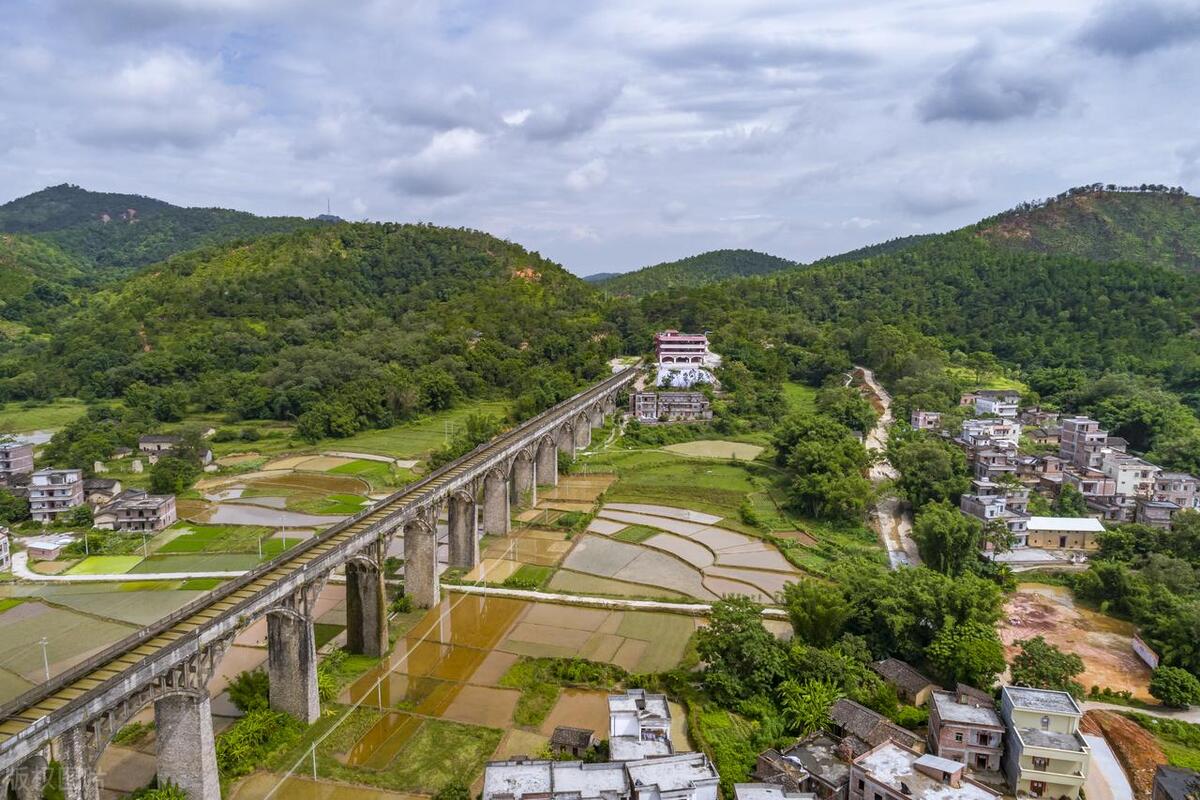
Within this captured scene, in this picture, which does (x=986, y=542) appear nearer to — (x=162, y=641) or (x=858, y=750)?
(x=858, y=750)

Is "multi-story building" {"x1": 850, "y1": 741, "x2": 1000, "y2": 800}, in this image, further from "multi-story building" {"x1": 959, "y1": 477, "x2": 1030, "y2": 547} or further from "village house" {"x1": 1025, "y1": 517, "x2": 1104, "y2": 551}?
"village house" {"x1": 1025, "y1": 517, "x2": 1104, "y2": 551}

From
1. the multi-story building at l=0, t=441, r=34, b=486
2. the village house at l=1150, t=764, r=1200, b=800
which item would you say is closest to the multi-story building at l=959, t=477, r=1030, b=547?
the village house at l=1150, t=764, r=1200, b=800

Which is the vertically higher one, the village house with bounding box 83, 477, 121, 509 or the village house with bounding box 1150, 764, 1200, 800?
the village house with bounding box 83, 477, 121, 509

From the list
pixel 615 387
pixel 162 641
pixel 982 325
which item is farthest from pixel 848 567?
pixel 982 325

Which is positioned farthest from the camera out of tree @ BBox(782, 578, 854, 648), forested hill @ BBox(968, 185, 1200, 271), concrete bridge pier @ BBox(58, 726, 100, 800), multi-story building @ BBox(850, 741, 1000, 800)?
forested hill @ BBox(968, 185, 1200, 271)

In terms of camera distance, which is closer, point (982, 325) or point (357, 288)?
point (982, 325)

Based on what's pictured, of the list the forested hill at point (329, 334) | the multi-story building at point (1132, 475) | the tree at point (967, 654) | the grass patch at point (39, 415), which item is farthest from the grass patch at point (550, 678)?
the grass patch at point (39, 415)

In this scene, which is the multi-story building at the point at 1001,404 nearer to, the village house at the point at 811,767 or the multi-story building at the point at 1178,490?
the multi-story building at the point at 1178,490
